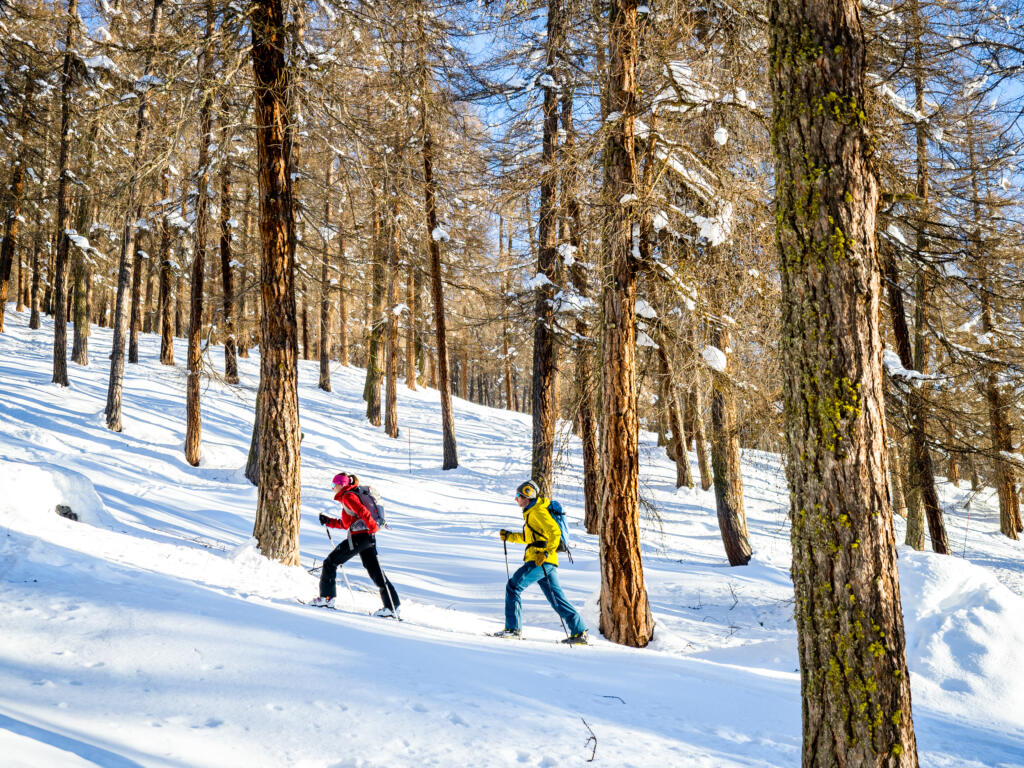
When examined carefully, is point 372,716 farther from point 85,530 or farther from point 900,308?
point 900,308

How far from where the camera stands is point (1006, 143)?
6969mm

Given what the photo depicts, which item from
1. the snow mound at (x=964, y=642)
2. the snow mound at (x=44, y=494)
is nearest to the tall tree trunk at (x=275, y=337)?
the snow mound at (x=44, y=494)

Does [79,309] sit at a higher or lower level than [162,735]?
higher

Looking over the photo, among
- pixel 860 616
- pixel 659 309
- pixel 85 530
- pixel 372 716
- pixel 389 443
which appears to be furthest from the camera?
pixel 389 443

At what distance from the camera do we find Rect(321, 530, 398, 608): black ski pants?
6.67 meters

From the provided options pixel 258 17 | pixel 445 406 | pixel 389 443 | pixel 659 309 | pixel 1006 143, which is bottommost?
pixel 389 443

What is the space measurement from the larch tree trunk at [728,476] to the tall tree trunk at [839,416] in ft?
24.7

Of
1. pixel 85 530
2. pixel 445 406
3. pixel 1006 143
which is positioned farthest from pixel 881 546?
pixel 445 406

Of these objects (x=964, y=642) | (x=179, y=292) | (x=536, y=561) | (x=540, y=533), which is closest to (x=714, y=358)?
(x=540, y=533)

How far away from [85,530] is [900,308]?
1257cm

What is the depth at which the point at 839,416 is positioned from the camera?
8.86ft

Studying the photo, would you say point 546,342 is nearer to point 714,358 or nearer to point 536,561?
point 714,358

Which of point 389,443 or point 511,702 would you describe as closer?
point 511,702

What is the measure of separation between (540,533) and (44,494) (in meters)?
5.74
